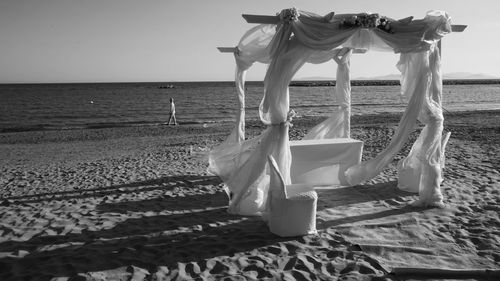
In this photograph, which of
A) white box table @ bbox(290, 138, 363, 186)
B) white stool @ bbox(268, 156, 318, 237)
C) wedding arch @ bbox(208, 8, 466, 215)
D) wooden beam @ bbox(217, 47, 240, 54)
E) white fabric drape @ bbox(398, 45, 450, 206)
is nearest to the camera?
white stool @ bbox(268, 156, 318, 237)

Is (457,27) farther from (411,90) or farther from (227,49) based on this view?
(227,49)

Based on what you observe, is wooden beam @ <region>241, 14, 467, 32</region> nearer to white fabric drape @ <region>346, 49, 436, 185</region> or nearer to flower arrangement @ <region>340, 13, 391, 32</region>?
flower arrangement @ <region>340, 13, 391, 32</region>

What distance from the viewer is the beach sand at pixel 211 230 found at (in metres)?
3.79

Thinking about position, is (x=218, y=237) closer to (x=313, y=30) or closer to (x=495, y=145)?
(x=313, y=30)

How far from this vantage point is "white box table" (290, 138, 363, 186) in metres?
6.46

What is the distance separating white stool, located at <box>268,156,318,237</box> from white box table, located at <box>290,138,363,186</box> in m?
1.88

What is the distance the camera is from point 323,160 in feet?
21.7

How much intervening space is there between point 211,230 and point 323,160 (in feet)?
8.91

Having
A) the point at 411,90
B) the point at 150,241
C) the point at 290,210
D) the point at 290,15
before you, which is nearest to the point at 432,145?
the point at 411,90

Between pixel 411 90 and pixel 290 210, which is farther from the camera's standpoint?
pixel 411 90

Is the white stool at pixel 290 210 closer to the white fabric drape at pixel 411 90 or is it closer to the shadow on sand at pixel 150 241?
the shadow on sand at pixel 150 241

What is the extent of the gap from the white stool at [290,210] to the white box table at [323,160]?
1884mm

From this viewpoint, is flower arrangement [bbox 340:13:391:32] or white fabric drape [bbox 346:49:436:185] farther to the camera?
white fabric drape [bbox 346:49:436:185]

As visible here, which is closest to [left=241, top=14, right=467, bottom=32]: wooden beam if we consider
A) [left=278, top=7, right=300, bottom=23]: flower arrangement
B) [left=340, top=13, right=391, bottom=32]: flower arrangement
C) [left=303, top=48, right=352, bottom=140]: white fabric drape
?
[left=278, top=7, right=300, bottom=23]: flower arrangement
